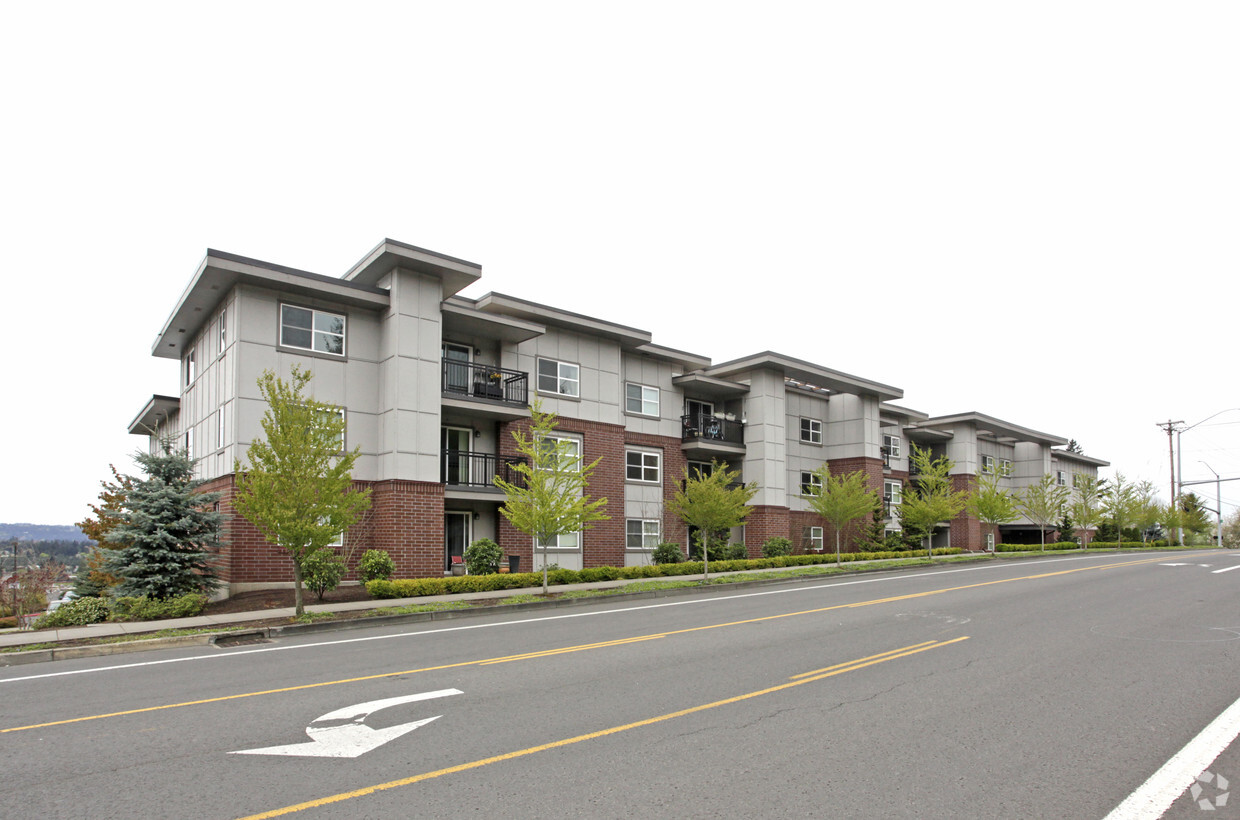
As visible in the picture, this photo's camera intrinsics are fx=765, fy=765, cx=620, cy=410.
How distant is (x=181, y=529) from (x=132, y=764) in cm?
1352

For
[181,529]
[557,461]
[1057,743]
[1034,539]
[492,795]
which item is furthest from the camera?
[1034,539]

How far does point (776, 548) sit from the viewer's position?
30.9 meters

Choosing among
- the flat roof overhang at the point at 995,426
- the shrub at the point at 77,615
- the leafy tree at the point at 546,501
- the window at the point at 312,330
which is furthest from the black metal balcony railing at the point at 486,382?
the flat roof overhang at the point at 995,426

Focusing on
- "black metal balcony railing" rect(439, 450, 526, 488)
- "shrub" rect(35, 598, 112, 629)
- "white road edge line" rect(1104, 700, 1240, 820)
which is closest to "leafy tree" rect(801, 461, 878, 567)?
"black metal balcony railing" rect(439, 450, 526, 488)

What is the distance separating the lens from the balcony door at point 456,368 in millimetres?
23641

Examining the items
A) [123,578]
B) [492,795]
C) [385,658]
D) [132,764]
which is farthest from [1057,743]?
[123,578]

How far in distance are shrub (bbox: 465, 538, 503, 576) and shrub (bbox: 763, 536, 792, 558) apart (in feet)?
42.7

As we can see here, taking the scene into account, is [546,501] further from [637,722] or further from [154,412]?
[154,412]

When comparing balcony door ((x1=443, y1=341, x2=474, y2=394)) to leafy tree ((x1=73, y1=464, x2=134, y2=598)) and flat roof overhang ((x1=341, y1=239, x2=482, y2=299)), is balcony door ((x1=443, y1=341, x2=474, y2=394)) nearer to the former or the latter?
flat roof overhang ((x1=341, y1=239, x2=482, y2=299))

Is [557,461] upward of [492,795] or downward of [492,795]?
upward

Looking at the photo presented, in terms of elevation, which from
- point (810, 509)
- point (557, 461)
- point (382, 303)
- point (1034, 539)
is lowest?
point (1034, 539)

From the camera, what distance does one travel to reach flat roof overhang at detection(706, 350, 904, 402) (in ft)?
107

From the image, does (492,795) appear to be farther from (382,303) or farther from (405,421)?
(382,303)

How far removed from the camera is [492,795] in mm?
5098
